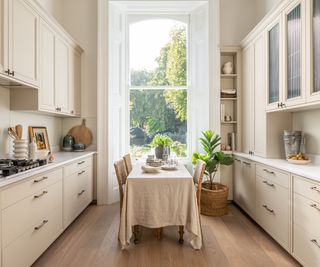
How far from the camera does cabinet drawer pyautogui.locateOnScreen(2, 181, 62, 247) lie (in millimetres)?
1746

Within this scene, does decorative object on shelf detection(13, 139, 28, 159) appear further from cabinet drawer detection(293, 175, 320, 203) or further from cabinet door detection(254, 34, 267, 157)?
cabinet door detection(254, 34, 267, 157)

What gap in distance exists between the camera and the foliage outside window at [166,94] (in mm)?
4434

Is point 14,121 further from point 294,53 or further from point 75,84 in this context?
point 294,53

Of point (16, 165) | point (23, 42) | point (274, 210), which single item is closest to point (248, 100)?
point (274, 210)

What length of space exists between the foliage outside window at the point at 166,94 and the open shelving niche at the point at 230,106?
704 millimetres

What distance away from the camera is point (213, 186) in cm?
374

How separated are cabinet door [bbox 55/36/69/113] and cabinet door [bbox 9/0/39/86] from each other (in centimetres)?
57

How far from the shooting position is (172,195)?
239 centimetres

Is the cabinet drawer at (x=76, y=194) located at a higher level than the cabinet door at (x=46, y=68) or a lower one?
lower

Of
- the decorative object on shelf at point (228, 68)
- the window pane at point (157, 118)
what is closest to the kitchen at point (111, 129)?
the decorative object on shelf at point (228, 68)

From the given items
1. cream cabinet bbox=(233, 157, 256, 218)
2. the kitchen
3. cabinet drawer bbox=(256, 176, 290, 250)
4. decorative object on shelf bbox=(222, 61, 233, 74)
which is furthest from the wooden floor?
decorative object on shelf bbox=(222, 61, 233, 74)

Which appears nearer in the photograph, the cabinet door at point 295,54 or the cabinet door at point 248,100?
the cabinet door at point 295,54

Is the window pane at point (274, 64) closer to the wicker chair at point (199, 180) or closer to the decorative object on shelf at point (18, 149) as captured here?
the wicker chair at point (199, 180)

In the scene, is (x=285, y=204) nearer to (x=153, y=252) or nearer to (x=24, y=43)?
(x=153, y=252)
